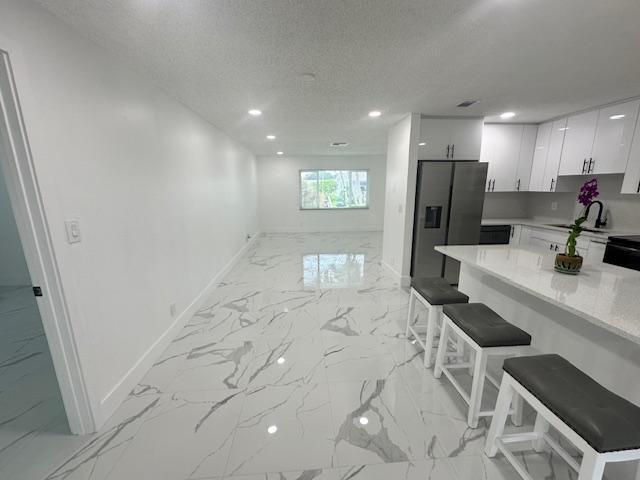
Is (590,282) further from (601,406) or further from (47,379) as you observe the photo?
(47,379)

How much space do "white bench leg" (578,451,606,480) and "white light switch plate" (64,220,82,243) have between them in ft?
8.40

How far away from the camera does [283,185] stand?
799cm

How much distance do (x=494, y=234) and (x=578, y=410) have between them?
143 inches

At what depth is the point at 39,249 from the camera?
139 centimetres

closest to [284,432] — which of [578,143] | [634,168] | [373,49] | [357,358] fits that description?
[357,358]

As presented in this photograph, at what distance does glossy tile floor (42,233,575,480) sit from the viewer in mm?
1453

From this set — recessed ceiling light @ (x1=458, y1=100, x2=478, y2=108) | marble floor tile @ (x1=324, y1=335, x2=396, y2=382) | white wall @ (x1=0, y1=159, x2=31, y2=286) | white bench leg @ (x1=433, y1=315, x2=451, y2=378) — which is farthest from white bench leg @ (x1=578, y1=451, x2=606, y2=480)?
white wall @ (x1=0, y1=159, x2=31, y2=286)

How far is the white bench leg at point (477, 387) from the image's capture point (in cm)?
159

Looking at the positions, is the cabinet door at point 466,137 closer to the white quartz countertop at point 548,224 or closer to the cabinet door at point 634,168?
the white quartz countertop at point 548,224

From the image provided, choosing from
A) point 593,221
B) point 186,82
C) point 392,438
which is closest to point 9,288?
point 186,82

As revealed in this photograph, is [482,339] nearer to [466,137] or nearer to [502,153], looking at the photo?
[466,137]

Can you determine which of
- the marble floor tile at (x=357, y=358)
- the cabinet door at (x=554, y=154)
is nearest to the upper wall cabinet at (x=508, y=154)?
the cabinet door at (x=554, y=154)

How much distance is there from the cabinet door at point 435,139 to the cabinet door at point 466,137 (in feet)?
0.29

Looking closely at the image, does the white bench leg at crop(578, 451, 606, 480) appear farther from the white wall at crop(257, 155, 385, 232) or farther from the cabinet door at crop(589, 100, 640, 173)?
the white wall at crop(257, 155, 385, 232)
